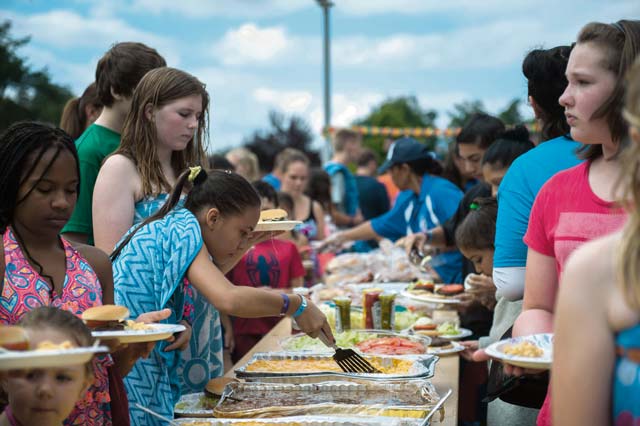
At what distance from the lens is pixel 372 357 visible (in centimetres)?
287

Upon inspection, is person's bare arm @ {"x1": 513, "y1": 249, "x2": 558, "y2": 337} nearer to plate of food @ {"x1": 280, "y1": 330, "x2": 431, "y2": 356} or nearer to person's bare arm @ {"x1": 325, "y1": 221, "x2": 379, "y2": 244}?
plate of food @ {"x1": 280, "y1": 330, "x2": 431, "y2": 356}

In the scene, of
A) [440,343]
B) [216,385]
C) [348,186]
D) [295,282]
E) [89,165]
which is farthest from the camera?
[348,186]

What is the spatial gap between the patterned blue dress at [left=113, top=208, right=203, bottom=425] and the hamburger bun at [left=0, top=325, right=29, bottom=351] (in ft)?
3.13

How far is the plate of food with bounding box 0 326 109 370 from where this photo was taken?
50.4 inches

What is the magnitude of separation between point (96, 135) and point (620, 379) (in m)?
2.57

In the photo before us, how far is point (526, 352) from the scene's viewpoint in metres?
1.52

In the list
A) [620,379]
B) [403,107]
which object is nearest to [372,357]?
[620,379]

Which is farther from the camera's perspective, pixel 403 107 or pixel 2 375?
pixel 403 107

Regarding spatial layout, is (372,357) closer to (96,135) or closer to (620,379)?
(96,135)

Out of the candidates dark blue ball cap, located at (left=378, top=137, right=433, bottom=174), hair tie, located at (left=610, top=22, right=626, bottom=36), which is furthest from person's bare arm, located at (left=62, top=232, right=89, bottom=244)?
dark blue ball cap, located at (left=378, top=137, right=433, bottom=174)

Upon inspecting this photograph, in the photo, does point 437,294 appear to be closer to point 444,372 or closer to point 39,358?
point 444,372

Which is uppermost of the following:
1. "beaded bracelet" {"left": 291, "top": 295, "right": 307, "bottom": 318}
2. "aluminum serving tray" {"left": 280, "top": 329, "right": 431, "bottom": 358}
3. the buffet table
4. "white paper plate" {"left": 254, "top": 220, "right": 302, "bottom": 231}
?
"white paper plate" {"left": 254, "top": 220, "right": 302, "bottom": 231}

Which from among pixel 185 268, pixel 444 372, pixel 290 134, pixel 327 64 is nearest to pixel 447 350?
pixel 444 372

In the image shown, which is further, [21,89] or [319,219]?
[21,89]
